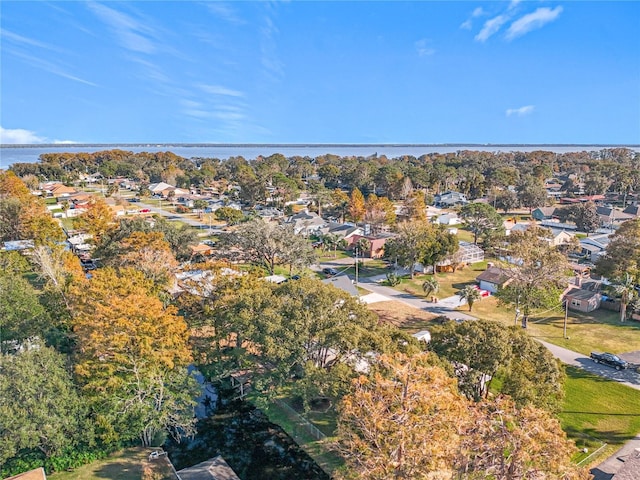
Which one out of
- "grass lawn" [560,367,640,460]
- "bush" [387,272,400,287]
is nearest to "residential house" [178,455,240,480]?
"grass lawn" [560,367,640,460]

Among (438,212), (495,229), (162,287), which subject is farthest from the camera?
(438,212)

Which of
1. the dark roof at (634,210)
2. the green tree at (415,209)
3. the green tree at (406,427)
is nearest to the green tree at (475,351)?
the green tree at (406,427)

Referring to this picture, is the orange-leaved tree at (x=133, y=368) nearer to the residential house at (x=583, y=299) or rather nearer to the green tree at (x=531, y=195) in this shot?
the residential house at (x=583, y=299)

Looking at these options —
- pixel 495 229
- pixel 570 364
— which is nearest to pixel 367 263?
pixel 495 229

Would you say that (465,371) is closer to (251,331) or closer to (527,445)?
(527,445)

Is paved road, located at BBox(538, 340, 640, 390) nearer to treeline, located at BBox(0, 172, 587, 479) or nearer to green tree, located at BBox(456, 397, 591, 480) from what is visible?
treeline, located at BBox(0, 172, 587, 479)

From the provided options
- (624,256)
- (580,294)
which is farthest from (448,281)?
(624,256)
